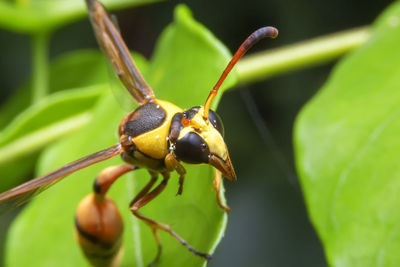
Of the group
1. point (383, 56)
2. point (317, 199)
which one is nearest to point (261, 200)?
point (383, 56)

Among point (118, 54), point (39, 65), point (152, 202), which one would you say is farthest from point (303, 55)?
point (39, 65)

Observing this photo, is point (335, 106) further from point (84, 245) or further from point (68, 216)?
point (68, 216)

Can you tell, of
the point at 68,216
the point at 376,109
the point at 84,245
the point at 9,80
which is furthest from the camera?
the point at 9,80

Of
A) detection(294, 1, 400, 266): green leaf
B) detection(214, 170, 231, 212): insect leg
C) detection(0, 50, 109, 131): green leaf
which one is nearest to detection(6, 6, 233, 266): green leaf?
detection(214, 170, 231, 212): insect leg

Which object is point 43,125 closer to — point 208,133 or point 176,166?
point 176,166

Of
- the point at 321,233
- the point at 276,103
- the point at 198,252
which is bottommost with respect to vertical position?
the point at 276,103

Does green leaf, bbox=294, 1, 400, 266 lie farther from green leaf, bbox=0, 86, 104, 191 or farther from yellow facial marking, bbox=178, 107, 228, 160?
green leaf, bbox=0, 86, 104, 191
